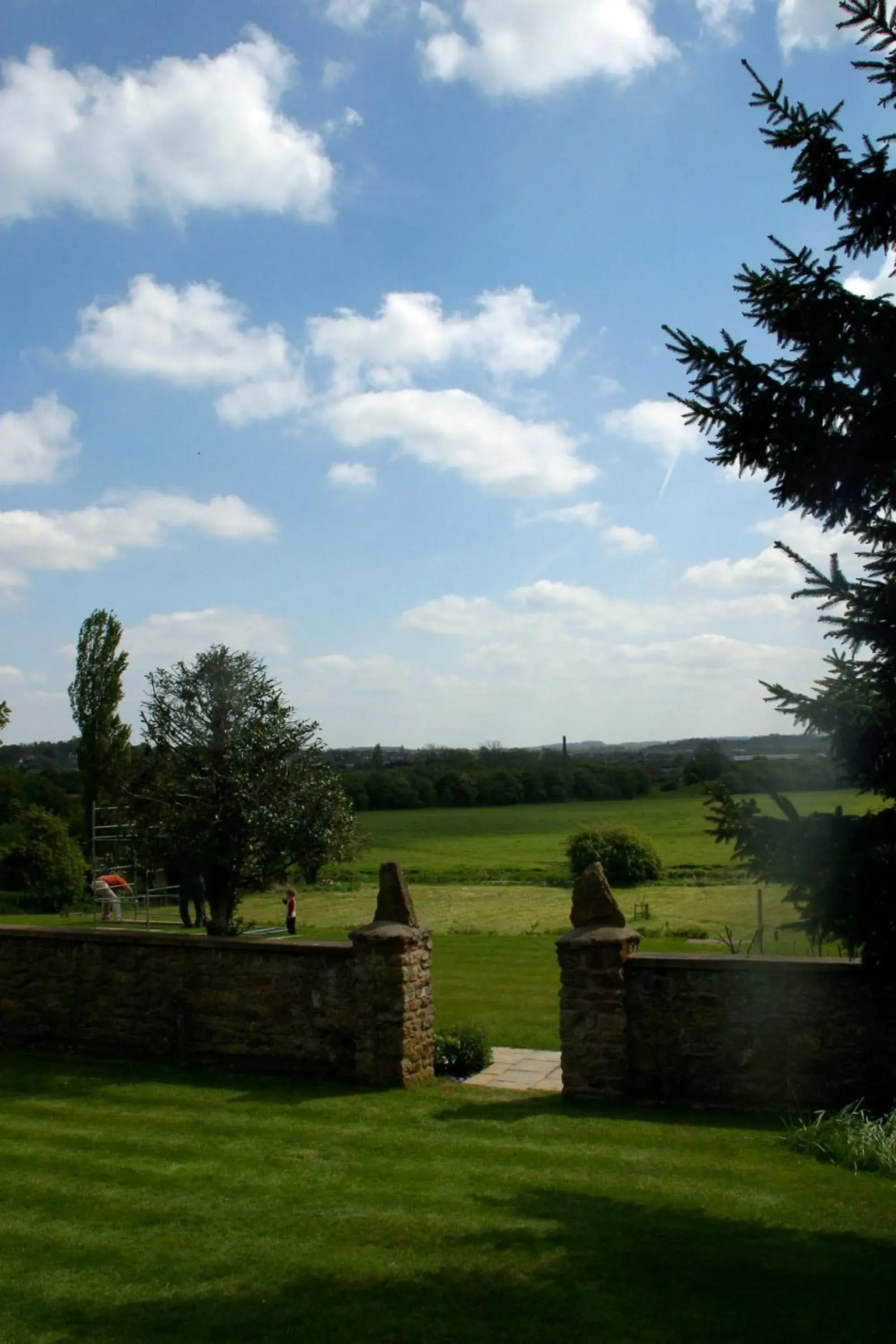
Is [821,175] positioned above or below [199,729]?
above

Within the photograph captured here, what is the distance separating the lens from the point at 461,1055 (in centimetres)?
1267

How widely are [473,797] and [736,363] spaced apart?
77374 mm

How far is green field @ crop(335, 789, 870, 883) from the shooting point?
4994 centimetres

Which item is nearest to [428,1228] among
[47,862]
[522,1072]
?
[522,1072]

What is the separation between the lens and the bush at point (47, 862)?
39.5 meters

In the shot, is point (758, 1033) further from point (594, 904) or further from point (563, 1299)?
point (563, 1299)

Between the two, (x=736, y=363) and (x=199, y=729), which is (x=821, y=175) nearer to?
(x=736, y=363)

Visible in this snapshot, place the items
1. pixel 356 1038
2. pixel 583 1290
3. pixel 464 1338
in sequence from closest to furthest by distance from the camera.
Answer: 1. pixel 464 1338
2. pixel 583 1290
3. pixel 356 1038

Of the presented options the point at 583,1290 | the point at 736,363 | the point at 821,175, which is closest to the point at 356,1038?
the point at 583,1290

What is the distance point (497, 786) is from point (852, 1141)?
74.5 metres

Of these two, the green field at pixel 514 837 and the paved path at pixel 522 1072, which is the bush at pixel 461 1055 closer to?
the paved path at pixel 522 1072

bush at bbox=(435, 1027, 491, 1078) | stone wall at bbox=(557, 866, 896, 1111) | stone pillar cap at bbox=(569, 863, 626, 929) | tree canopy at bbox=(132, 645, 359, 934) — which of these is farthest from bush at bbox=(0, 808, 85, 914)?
stone wall at bbox=(557, 866, 896, 1111)

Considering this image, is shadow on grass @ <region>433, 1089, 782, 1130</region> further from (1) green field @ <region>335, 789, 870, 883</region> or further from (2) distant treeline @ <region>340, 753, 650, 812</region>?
(2) distant treeline @ <region>340, 753, 650, 812</region>

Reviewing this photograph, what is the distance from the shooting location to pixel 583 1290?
6.04 meters
